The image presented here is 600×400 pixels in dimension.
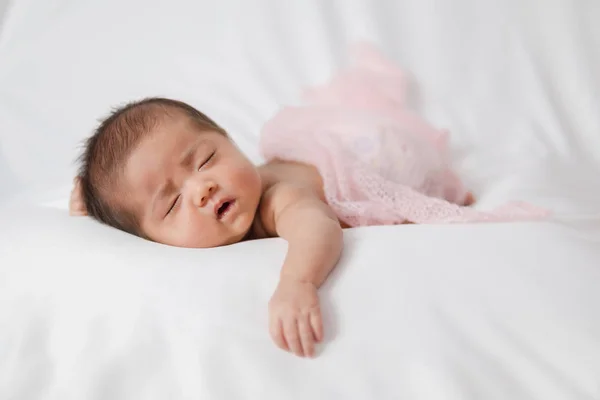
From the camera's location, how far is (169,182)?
100 cm

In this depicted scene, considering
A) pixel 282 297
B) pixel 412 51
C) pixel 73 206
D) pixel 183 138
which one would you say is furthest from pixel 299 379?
pixel 412 51

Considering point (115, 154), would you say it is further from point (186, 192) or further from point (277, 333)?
point (277, 333)

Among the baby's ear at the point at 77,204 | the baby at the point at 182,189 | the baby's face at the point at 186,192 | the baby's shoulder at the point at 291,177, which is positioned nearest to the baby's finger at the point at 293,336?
the baby at the point at 182,189

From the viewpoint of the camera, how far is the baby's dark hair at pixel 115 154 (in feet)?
3.35

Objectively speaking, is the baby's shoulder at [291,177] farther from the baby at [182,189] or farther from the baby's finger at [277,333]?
Answer: the baby's finger at [277,333]

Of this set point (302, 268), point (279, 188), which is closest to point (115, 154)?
point (279, 188)

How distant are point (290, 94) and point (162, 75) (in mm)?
390

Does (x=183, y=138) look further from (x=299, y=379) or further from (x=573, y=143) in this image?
(x=573, y=143)

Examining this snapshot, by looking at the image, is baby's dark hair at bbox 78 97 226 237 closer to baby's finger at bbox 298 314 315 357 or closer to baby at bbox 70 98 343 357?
baby at bbox 70 98 343 357

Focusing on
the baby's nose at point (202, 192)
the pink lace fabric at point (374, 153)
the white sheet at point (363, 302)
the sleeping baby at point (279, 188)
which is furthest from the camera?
the pink lace fabric at point (374, 153)

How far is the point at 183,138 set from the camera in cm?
103

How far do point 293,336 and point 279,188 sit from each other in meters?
0.39

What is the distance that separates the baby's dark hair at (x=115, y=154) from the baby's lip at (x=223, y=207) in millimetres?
142

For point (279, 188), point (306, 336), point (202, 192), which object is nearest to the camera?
point (306, 336)
